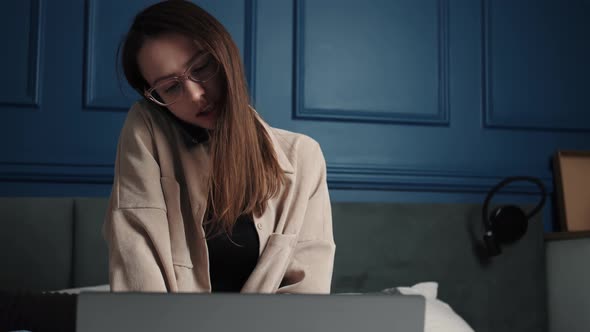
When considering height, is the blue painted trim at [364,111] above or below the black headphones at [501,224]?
above

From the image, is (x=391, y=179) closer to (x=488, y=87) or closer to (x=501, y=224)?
(x=501, y=224)

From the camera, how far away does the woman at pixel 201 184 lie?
126 cm

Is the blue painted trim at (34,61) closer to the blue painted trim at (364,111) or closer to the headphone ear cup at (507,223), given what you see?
the blue painted trim at (364,111)

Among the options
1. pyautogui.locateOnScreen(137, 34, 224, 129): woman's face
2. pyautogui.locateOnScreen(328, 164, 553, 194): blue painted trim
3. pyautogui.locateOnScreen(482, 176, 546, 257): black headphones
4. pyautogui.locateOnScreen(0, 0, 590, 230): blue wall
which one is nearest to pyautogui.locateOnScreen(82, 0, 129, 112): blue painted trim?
pyautogui.locateOnScreen(0, 0, 590, 230): blue wall

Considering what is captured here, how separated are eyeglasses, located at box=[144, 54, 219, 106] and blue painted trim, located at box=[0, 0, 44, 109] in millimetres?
1010

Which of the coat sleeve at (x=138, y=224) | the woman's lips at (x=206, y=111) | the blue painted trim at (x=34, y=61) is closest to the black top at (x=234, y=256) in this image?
the coat sleeve at (x=138, y=224)

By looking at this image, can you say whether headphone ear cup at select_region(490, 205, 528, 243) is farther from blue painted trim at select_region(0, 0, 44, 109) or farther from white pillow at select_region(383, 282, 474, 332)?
blue painted trim at select_region(0, 0, 44, 109)

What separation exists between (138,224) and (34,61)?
44.6 inches

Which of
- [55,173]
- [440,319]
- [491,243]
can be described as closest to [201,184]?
[440,319]

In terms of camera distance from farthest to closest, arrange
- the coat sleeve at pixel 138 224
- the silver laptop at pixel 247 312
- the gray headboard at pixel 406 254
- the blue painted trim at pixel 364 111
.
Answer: the blue painted trim at pixel 364 111, the gray headboard at pixel 406 254, the coat sleeve at pixel 138 224, the silver laptop at pixel 247 312

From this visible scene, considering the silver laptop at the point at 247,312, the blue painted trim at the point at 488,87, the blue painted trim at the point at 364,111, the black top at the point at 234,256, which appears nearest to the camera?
the silver laptop at the point at 247,312

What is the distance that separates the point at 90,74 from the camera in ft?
7.15

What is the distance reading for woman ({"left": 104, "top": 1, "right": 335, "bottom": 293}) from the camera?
126 centimetres

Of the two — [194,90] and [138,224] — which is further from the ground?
[194,90]
